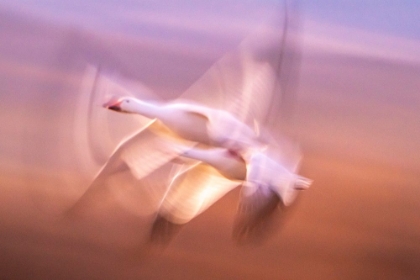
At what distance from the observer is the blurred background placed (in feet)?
3.53

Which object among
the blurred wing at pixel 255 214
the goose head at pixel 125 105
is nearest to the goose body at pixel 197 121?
the goose head at pixel 125 105

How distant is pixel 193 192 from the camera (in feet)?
3.56

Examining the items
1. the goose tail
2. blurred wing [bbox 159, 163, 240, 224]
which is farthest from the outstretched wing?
the goose tail

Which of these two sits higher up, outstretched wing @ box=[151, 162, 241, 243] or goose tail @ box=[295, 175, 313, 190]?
goose tail @ box=[295, 175, 313, 190]

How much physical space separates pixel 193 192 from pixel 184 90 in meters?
0.20

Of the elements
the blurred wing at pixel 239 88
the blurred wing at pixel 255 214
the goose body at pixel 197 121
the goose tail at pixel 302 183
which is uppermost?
the blurred wing at pixel 239 88

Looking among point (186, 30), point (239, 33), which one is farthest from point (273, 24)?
point (186, 30)

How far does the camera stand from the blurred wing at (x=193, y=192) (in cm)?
107

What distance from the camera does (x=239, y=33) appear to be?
1.08 m

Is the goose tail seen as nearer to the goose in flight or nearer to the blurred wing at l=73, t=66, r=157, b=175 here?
the goose in flight

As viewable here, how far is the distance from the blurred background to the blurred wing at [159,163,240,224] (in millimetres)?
21

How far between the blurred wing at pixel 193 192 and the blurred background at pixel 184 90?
0.02 meters

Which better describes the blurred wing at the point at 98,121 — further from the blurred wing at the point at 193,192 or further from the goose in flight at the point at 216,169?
the blurred wing at the point at 193,192

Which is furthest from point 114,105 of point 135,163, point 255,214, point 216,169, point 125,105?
point 255,214
